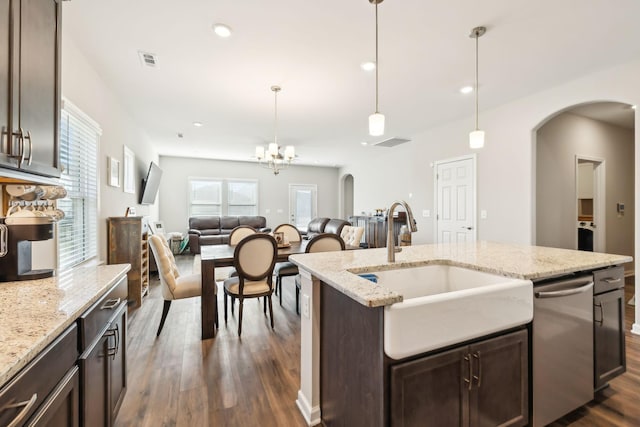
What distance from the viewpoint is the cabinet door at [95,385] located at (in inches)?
40.1

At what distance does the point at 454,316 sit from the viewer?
112cm

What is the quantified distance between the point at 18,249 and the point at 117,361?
72 centimetres

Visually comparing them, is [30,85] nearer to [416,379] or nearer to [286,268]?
[416,379]

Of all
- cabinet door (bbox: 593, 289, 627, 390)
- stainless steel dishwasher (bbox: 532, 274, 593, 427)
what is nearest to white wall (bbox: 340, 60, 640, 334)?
cabinet door (bbox: 593, 289, 627, 390)

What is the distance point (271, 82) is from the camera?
3.31 metres

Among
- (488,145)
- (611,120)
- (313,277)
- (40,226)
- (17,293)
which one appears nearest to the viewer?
(17,293)

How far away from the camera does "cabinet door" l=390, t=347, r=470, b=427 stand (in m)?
1.06

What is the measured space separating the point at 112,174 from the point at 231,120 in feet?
6.58

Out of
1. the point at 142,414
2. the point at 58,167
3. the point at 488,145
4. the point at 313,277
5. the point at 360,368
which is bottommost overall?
the point at 142,414

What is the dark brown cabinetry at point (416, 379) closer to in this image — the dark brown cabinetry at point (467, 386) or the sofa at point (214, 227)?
the dark brown cabinetry at point (467, 386)

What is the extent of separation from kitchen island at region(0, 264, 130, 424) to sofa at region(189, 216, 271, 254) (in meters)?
5.95

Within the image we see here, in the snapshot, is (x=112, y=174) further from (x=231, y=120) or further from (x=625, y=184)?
(x=625, y=184)

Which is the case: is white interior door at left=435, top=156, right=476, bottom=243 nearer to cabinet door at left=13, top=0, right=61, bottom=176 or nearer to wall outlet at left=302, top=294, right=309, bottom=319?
wall outlet at left=302, top=294, right=309, bottom=319

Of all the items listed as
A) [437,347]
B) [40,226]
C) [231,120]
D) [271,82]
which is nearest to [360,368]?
[437,347]
